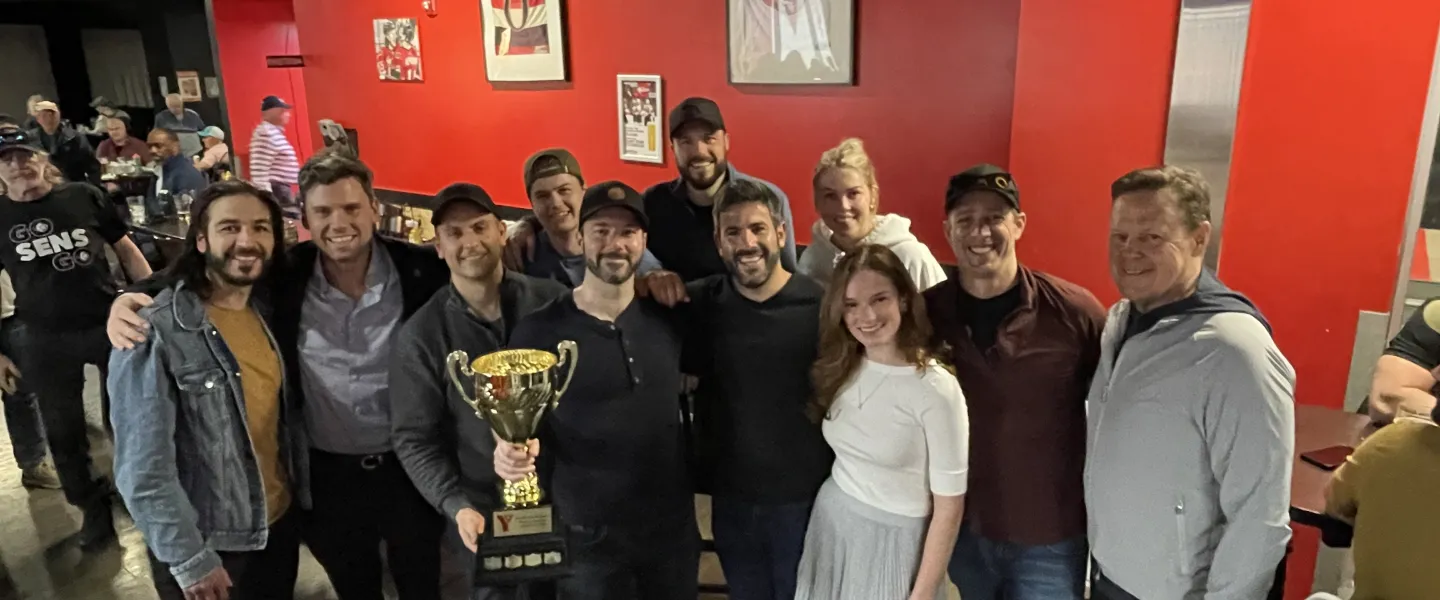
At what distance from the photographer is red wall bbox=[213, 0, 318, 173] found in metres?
9.86

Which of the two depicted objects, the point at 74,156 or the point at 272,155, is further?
the point at 272,155

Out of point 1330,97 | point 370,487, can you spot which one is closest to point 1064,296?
point 1330,97

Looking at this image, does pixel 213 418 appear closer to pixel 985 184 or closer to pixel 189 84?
pixel 985 184

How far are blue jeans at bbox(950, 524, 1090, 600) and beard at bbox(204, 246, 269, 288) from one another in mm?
1755

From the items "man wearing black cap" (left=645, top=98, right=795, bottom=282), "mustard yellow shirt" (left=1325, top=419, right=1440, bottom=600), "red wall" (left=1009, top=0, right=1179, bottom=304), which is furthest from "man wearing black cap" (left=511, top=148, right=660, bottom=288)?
"mustard yellow shirt" (left=1325, top=419, right=1440, bottom=600)

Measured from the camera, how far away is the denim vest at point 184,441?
1.96 metres

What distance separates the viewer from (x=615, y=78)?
190 inches

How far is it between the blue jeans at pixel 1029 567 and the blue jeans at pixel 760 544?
A: 0.40 metres

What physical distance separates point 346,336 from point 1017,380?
1577mm

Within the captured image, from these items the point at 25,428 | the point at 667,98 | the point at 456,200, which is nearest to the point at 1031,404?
the point at 456,200

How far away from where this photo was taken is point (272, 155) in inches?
275

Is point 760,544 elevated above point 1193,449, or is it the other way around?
point 1193,449

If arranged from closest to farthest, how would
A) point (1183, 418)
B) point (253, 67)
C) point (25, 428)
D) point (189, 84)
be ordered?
point (1183, 418), point (25, 428), point (253, 67), point (189, 84)

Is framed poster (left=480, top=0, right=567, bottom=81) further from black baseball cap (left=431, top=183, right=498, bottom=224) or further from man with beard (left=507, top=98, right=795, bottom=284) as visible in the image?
black baseball cap (left=431, top=183, right=498, bottom=224)
